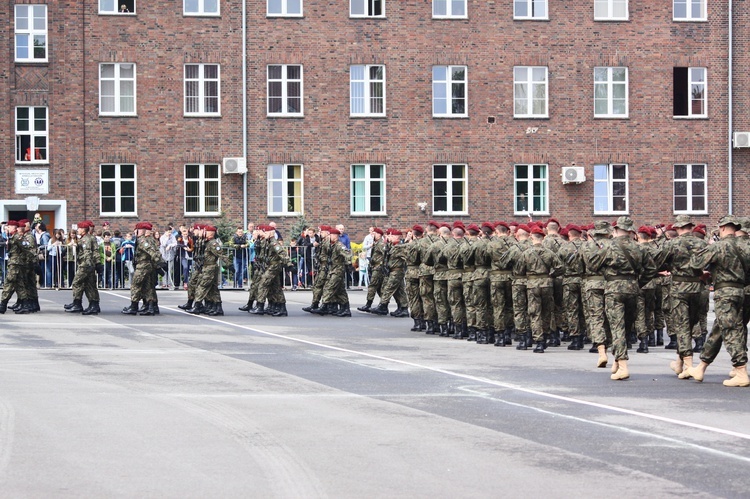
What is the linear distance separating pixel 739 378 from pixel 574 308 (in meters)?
5.24

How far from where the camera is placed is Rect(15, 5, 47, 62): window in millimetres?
41156

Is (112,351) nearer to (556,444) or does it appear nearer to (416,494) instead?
(556,444)

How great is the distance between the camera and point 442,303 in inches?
889

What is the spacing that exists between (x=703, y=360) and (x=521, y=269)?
191 inches

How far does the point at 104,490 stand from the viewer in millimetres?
8562

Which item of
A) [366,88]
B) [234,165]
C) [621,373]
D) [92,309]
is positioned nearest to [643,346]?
[621,373]

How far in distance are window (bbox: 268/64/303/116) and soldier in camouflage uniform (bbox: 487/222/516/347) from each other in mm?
22583

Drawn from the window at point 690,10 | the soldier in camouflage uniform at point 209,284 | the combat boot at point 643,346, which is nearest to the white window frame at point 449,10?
the window at point 690,10

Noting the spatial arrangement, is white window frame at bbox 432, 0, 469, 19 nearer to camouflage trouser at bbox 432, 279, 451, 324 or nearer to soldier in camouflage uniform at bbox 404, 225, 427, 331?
soldier in camouflage uniform at bbox 404, 225, 427, 331

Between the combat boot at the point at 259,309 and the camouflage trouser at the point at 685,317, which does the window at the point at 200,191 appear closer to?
the combat boot at the point at 259,309

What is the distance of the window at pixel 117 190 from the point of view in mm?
41656

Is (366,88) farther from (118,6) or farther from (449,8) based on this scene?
(118,6)

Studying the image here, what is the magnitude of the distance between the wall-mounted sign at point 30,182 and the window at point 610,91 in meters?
19.0

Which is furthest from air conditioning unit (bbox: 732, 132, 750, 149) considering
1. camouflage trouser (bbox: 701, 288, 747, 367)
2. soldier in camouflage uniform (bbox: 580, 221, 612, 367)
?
camouflage trouser (bbox: 701, 288, 747, 367)
